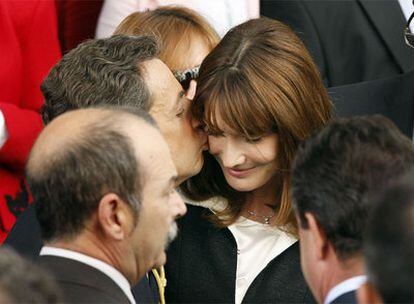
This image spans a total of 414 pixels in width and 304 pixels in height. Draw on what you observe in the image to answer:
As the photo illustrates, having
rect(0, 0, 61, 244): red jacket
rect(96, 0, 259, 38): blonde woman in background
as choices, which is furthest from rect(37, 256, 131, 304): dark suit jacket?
rect(96, 0, 259, 38): blonde woman in background

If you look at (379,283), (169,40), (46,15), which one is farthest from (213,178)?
(379,283)

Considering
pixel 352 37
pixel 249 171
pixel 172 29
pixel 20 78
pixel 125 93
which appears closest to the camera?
pixel 125 93

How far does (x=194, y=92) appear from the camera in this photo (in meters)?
3.53

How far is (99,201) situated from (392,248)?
0.94 metres

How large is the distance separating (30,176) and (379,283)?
1116 mm

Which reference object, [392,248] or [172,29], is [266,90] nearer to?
[172,29]

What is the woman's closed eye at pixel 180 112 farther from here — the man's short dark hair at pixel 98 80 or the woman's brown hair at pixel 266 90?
the man's short dark hair at pixel 98 80

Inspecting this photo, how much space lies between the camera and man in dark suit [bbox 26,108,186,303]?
255cm

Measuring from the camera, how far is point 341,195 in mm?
2443

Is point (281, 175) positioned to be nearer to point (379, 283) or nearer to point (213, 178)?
point (213, 178)

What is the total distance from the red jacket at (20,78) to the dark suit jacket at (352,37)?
0.97 metres

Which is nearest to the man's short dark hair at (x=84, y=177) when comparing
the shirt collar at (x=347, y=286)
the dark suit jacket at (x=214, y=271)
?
the shirt collar at (x=347, y=286)

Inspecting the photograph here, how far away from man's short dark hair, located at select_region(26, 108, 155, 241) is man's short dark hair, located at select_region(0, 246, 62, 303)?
47 centimetres

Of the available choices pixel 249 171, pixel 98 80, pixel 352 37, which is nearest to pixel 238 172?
pixel 249 171
